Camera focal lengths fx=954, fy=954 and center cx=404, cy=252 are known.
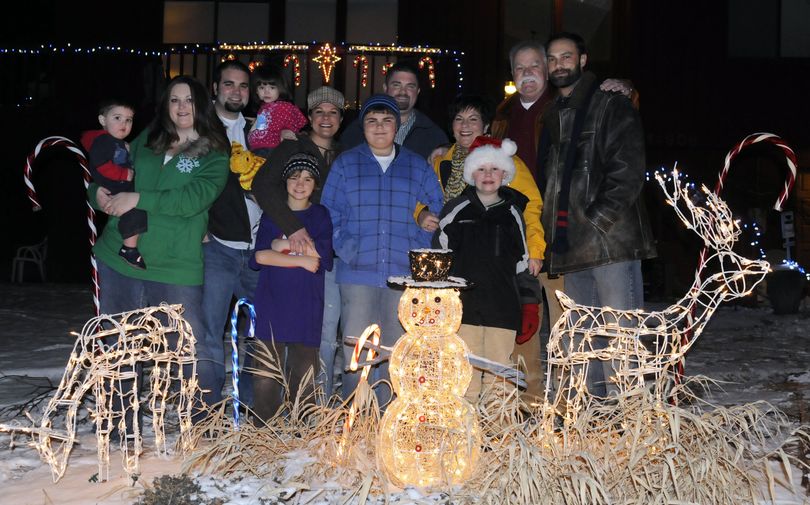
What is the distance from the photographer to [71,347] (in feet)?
25.3

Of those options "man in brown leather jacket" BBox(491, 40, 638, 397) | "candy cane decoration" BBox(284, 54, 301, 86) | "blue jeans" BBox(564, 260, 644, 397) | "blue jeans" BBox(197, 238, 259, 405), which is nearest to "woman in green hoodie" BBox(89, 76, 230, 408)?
"blue jeans" BBox(197, 238, 259, 405)

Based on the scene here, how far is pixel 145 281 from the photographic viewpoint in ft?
16.2

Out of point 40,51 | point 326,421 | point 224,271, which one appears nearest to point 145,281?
point 224,271

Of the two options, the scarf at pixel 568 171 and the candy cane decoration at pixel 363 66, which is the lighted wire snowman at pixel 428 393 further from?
the candy cane decoration at pixel 363 66

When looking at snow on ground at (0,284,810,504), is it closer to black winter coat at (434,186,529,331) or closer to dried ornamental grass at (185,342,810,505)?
dried ornamental grass at (185,342,810,505)

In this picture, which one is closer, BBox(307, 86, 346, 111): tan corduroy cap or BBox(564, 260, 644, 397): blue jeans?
BBox(564, 260, 644, 397): blue jeans

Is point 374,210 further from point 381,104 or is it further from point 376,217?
point 381,104

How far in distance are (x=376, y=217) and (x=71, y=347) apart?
12.6 ft

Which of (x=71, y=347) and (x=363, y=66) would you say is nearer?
(x=71, y=347)

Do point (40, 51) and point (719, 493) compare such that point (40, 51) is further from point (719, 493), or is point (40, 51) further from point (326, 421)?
point (719, 493)

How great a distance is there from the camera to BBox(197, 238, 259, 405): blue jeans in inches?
202

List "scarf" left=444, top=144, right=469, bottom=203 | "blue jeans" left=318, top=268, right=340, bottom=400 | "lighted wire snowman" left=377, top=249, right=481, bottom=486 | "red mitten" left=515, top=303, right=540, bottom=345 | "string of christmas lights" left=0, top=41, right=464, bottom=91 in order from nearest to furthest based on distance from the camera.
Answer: "lighted wire snowman" left=377, top=249, right=481, bottom=486
"red mitten" left=515, top=303, right=540, bottom=345
"blue jeans" left=318, top=268, right=340, bottom=400
"scarf" left=444, top=144, right=469, bottom=203
"string of christmas lights" left=0, top=41, right=464, bottom=91

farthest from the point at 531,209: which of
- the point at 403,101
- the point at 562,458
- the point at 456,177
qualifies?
the point at 562,458

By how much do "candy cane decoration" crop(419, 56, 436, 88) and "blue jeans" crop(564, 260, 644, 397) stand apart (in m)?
6.60
